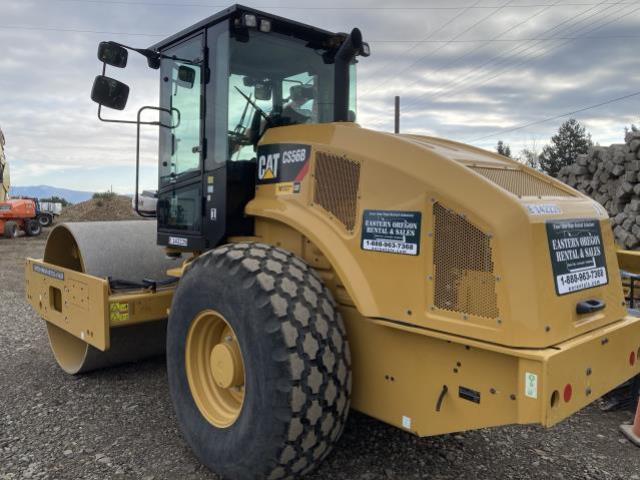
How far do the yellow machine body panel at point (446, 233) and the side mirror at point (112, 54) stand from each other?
1.65 meters

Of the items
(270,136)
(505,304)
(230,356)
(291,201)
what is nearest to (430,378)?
(505,304)

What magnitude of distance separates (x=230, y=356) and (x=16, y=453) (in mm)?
1655

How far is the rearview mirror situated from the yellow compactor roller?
0.05 feet

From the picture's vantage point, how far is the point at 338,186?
305cm

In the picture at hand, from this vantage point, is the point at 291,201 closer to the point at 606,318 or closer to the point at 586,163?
the point at 606,318

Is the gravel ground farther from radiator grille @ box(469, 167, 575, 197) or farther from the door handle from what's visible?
radiator grille @ box(469, 167, 575, 197)

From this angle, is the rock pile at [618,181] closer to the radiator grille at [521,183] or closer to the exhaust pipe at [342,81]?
the radiator grille at [521,183]

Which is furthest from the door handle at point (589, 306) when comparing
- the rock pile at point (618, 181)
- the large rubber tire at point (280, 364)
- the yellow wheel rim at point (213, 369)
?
the rock pile at point (618, 181)

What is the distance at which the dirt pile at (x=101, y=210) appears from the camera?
26.1 meters

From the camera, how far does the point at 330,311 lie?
2.81m

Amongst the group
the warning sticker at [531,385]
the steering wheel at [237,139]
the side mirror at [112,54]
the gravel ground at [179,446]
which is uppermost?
the side mirror at [112,54]

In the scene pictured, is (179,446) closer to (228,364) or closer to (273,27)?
(228,364)

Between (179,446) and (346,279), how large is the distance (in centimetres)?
167

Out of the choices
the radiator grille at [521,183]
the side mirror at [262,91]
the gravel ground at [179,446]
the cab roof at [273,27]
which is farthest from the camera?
the side mirror at [262,91]
